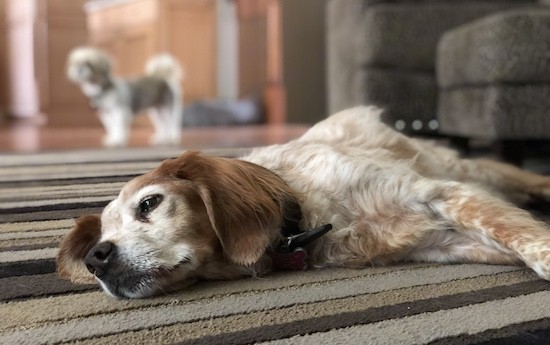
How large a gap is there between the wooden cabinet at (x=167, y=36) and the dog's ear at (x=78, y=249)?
21.9 feet

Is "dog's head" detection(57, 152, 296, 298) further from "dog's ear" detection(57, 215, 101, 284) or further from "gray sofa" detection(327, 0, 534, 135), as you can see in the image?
"gray sofa" detection(327, 0, 534, 135)

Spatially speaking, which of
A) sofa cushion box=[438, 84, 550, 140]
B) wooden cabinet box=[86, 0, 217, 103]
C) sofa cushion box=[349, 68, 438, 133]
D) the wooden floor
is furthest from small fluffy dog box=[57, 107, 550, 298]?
wooden cabinet box=[86, 0, 217, 103]

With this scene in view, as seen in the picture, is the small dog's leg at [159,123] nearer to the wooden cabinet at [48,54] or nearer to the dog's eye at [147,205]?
the wooden cabinet at [48,54]

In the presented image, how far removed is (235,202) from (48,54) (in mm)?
6363

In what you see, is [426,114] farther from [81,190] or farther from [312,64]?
[312,64]

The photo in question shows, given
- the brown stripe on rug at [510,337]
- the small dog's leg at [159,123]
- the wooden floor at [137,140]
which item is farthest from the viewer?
the small dog's leg at [159,123]

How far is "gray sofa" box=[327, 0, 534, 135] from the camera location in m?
3.17

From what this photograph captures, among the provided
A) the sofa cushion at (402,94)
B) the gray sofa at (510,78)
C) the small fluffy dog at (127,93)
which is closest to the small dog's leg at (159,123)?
the small fluffy dog at (127,93)

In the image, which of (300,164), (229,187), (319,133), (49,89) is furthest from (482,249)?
(49,89)

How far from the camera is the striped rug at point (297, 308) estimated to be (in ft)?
3.10

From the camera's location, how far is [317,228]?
1.28 m

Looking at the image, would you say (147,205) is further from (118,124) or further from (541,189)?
(118,124)

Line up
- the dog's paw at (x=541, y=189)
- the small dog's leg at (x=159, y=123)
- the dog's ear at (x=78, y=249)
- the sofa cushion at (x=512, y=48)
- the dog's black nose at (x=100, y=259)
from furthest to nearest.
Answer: the small dog's leg at (x=159, y=123)
the sofa cushion at (x=512, y=48)
the dog's paw at (x=541, y=189)
the dog's ear at (x=78, y=249)
the dog's black nose at (x=100, y=259)

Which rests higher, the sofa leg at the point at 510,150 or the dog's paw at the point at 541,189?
the sofa leg at the point at 510,150
